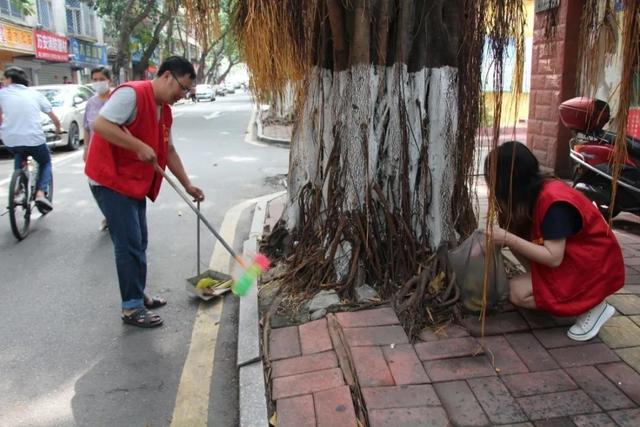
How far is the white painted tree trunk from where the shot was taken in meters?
3.64

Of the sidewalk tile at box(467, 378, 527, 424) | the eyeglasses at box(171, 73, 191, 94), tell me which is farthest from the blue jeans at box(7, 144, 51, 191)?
the sidewalk tile at box(467, 378, 527, 424)

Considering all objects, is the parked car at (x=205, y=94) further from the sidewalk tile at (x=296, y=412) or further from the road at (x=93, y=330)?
the sidewalk tile at (x=296, y=412)

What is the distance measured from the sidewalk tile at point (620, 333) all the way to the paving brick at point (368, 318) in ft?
3.84

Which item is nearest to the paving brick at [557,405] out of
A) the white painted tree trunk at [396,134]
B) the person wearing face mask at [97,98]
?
the white painted tree trunk at [396,134]

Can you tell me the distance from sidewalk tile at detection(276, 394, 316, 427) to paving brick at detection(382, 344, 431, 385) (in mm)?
469

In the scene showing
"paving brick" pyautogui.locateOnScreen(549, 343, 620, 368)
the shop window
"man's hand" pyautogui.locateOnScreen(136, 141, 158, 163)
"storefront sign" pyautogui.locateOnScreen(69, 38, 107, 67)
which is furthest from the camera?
"storefront sign" pyautogui.locateOnScreen(69, 38, 107, 67)

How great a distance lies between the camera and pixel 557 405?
2.58 metres

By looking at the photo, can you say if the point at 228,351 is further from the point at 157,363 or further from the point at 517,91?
the point at 517,91

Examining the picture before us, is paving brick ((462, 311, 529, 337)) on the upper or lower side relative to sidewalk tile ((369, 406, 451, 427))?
upper

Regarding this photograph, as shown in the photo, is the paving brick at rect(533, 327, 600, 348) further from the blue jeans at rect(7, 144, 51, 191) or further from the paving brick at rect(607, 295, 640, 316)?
the blue jeans at rect(7, 144, 51, 191)

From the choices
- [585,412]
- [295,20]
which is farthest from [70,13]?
[585,412]

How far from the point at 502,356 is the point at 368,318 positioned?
81cm

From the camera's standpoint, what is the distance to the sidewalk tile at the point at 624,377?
2654mm

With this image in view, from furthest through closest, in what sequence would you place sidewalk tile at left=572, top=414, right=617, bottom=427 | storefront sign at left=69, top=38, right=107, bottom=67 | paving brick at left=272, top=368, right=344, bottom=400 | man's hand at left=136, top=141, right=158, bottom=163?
storefront sign at left=69, top=38, right=107, bottom=67, man's hand at left=136, top=141, right=158, bottom=163, paving brick at left=272, top=368, right=344, bottom=400, sidewalk tile at left=572, top=414, right=617, bottom=427
